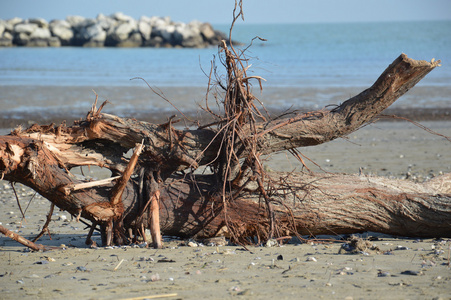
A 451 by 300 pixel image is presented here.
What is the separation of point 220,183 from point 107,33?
59.8 metres

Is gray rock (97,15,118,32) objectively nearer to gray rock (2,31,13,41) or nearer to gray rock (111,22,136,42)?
gray rock (111,22,136,42)

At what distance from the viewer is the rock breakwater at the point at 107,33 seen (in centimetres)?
5938

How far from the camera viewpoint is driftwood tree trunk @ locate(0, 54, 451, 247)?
4.41 m

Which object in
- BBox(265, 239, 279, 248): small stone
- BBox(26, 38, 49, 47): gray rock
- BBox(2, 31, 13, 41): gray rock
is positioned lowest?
BBox(265, 239, 279, 248): small stone

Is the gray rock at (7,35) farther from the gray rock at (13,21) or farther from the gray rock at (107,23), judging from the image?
the gray rock at (107,23)

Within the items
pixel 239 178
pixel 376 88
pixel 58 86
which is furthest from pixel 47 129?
pixel 58 86

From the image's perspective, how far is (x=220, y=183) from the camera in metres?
4.71

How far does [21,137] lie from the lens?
4.24 m

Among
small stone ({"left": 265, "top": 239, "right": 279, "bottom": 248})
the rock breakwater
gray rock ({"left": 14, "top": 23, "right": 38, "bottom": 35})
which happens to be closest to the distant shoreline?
small stone ({"left": 265, "top": 239, "right": 279, "bottom": 248})

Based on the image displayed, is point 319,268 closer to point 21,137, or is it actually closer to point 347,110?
point 347,110

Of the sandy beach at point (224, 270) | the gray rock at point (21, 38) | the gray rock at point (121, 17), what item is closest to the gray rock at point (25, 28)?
the gray rock at point (21, 38)

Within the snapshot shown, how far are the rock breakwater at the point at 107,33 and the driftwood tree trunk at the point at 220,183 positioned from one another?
183ft

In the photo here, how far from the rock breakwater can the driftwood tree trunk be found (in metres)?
55.7

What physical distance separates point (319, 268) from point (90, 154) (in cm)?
213
